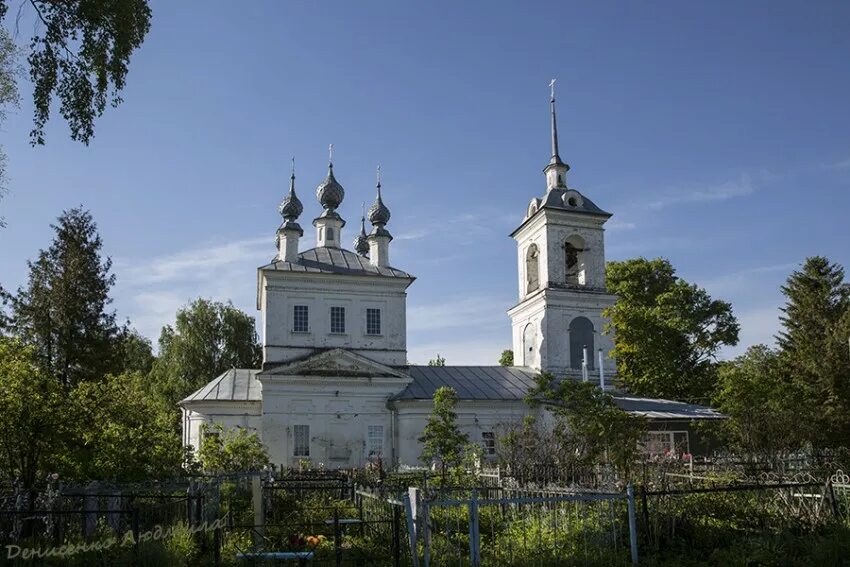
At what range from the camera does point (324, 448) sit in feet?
99.6

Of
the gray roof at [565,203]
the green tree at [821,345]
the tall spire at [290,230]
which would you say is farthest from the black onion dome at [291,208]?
the green tree at [821,345]

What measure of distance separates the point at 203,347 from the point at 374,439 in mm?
17555

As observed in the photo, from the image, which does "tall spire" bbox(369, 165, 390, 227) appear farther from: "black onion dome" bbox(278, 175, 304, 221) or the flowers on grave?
the flowers on grave

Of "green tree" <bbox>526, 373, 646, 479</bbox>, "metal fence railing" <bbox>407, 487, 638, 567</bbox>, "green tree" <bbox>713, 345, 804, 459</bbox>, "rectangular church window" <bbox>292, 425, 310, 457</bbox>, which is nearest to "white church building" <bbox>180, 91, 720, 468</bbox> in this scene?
"rectangular church window" <bbox>292, 425, 310, 457</bbox>

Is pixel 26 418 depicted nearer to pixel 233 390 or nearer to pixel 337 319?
pixel 233 390

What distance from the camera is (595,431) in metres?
19.0

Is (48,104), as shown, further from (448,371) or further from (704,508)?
(448,371)

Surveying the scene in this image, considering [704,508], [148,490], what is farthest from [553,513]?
[148,490]

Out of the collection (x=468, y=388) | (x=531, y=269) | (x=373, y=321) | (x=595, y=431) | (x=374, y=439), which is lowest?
(x=374, y=439)

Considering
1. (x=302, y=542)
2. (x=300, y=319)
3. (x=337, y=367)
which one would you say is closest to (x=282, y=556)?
(x=302, y=542)

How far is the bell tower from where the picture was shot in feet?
115

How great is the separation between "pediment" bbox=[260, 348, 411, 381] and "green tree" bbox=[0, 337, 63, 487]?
1415 cm

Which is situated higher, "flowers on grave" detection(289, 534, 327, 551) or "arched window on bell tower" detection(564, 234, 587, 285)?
"arched window on bell tower" detection(564, 234, 587, 285)

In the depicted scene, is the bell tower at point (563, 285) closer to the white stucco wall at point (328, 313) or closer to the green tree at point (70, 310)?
the white stucco wall at point (328, 313)
